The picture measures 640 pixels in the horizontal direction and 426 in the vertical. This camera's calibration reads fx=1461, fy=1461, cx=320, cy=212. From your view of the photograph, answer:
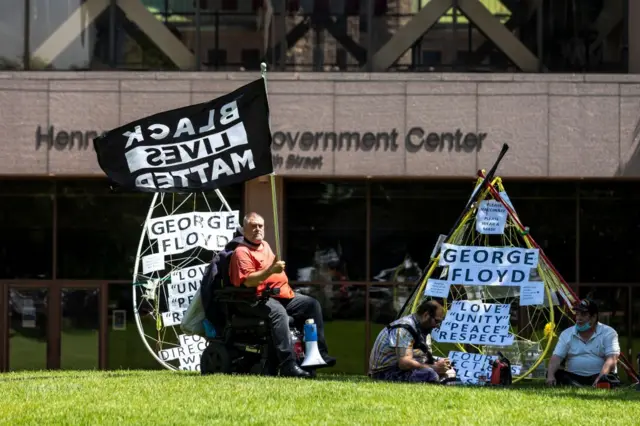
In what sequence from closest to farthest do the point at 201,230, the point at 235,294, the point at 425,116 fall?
1. the point at 235,294
2. the point at 201,230
3. the point at 425,116

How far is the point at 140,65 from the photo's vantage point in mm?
23766

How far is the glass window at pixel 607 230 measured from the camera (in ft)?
78.8

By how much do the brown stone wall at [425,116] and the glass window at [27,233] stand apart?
1.63 meters

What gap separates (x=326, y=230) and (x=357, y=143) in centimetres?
176

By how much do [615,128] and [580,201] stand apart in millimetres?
1563

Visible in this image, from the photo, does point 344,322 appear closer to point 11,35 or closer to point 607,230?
point 607,230

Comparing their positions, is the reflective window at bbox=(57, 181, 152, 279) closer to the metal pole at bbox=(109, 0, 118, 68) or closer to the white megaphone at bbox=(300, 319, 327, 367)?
the metal pole at bbox=(109, 0, 118, 68)

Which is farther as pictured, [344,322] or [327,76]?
[344,322]

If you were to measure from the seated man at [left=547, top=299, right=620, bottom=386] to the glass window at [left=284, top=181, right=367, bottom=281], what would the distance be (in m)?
8.06

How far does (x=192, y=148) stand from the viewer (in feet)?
51.4

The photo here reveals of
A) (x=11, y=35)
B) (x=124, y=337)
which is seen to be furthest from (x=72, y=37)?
(x=124, y=337)

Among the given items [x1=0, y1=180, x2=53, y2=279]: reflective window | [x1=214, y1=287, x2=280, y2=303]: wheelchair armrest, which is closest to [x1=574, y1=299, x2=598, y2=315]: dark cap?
[x1=214, y1=287, x2=280, y2=303]: wheelchair armrest

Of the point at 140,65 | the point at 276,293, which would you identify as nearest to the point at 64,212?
the point at 140,65

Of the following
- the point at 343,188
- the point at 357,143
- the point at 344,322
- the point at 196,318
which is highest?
the point at 357,143
